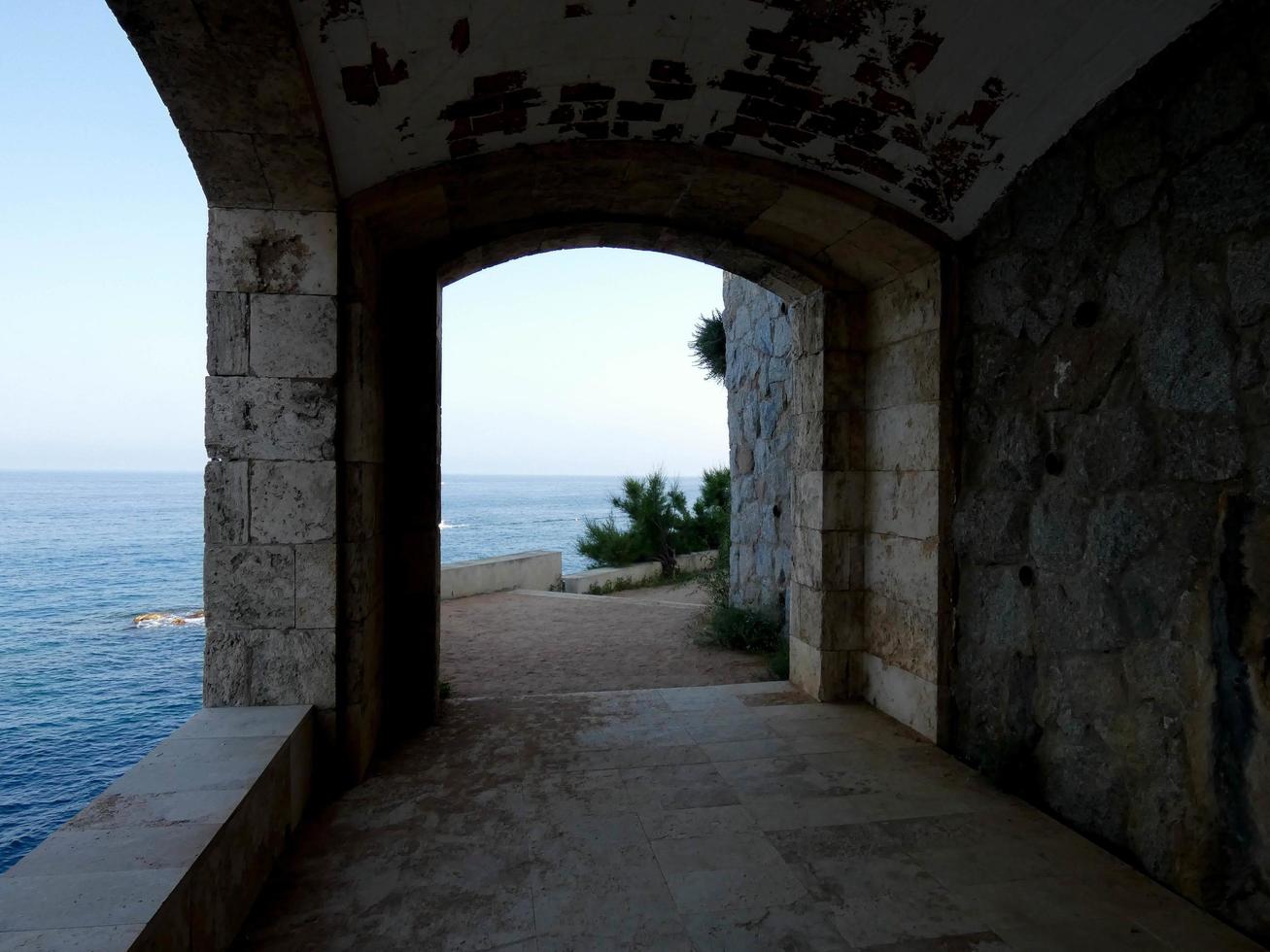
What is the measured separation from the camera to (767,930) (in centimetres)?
183

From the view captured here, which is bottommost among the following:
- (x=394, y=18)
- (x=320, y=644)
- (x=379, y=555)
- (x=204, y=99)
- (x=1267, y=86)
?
(x=320, y=644)

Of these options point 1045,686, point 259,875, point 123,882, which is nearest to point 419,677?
point 259,875

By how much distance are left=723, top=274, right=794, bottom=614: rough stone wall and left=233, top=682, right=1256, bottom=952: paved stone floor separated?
2.37 m

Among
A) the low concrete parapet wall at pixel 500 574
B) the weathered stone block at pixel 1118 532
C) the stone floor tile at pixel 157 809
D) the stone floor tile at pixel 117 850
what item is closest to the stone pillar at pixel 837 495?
the weathered stone block at pixel 1118 532

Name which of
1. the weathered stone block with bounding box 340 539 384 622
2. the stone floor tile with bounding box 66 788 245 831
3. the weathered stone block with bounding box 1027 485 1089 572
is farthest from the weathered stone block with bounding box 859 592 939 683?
the stone floor tile with bounding box 66 788 245 831

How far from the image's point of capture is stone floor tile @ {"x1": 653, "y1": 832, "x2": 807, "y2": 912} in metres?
1.96

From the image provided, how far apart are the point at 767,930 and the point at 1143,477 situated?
165cm

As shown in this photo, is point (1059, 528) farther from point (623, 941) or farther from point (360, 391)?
point (360, 391)

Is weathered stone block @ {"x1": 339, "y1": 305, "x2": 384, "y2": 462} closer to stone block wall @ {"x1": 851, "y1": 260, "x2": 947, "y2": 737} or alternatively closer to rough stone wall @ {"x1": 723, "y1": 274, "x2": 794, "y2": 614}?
stone block wall @ {"x1": 851, "y1": 260, "x2": 947, "y2": 737}

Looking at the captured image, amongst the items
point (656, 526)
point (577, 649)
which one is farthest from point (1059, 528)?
Result: point (656, 526)

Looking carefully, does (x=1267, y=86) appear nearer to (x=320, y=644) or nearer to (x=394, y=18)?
(x=394, y=18)

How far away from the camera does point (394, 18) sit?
1991 millimetres

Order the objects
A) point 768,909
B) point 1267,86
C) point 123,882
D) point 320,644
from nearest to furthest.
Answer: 1. point 123,882
2. point 1267,86
3. point 768,909
4. point 320,644

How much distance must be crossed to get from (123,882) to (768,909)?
148 cm
